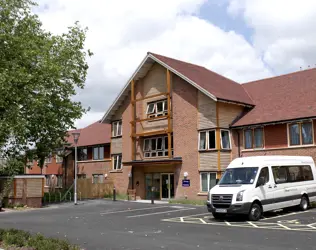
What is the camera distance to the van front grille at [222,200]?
51.4ft

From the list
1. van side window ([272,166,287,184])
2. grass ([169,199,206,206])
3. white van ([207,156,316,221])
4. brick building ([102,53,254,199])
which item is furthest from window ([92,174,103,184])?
van side window ([272,166,287,184])

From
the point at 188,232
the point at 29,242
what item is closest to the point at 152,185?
the point at 188,232

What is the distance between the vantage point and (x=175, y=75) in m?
29.3

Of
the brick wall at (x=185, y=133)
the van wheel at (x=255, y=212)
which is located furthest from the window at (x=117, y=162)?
the van wheel at (x=255, y=212)

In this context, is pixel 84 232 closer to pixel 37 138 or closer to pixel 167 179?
pixel 37 138

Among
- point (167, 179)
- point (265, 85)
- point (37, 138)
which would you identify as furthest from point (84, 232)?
point (265, 85)

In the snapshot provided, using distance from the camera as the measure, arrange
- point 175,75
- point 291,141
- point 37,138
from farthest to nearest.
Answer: point 175,75
point 37,138
point 291,141

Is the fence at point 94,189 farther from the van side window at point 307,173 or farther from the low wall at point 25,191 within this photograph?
the van side window at point 307,173

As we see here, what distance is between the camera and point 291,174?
18250 mm

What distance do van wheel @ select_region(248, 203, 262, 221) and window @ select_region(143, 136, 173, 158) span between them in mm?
14225

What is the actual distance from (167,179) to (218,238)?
1816 cm

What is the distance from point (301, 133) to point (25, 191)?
56.1ft

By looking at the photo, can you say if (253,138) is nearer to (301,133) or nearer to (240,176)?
(301,133)

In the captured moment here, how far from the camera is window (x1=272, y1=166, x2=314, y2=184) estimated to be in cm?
1733
